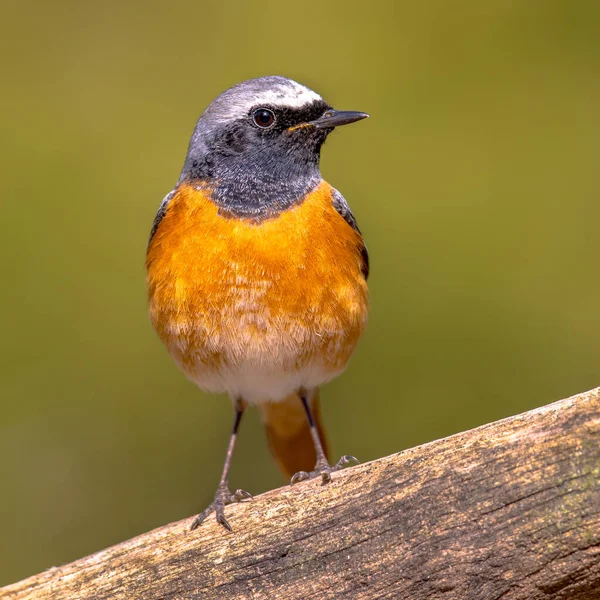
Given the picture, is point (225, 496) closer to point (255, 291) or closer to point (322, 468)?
point (322, 468)

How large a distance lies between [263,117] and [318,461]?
154 centimetres

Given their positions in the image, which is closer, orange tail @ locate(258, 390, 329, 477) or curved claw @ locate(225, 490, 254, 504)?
curved claw @ locate(225, 490, 254, 504)

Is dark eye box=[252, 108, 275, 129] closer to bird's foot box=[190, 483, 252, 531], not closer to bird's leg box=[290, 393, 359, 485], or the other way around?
bird's leg box=[290, 393, 359, 485]

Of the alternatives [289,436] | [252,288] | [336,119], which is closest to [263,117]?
[336,119]

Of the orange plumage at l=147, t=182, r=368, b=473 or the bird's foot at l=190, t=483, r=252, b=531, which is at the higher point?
the orange plumage at l=147, t=182, r=368, b=473

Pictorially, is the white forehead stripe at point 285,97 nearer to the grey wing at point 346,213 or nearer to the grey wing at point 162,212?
the grey wing at point 346,213

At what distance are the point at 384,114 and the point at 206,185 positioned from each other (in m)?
1.58

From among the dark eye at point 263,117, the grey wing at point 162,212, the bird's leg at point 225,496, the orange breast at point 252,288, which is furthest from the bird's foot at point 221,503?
the dark eye at point 263,117

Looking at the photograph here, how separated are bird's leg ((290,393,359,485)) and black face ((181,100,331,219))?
111 centimetres

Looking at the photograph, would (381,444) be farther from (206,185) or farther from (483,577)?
(483,577)

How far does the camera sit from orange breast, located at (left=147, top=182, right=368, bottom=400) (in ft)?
11.3

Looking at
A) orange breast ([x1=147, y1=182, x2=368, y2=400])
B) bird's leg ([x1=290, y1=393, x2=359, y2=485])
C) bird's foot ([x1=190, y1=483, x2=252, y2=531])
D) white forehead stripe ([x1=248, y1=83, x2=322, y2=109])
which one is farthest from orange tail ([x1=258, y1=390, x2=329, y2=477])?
white forehead stripe ([x1=248, y1=83, x2=322, y2=109])

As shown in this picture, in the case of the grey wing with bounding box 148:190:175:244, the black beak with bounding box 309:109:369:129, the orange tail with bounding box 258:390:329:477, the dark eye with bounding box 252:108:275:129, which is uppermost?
the dark eye with bounding box 252:108:275:129

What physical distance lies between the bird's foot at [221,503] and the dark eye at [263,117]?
1.55 m
